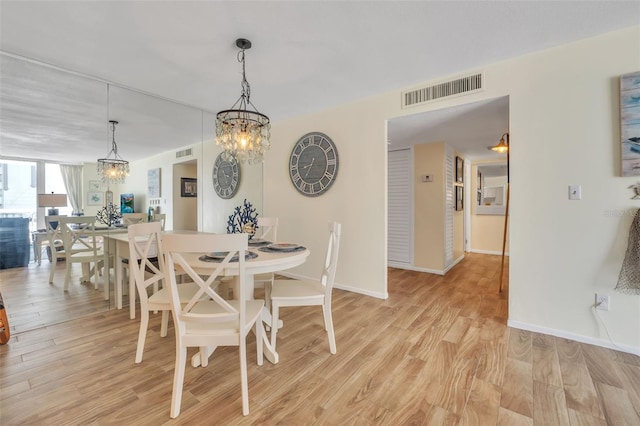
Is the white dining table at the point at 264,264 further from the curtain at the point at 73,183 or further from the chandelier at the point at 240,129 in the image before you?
the curtain at the point at 73,183

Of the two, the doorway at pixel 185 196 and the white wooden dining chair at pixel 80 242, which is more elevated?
the doorway at pixel 185 196

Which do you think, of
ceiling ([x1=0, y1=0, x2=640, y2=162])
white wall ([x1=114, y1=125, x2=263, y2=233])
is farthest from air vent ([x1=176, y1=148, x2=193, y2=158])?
ceiling ([x1=0, y1=0, x2=640, y2=162])

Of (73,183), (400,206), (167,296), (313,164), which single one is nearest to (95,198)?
(73,183)

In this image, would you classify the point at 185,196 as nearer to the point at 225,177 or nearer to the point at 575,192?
the point at 225,177

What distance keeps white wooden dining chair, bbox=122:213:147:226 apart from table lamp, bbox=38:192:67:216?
542 mm

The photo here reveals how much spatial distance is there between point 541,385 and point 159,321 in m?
3.09

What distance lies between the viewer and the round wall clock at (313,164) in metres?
3.68

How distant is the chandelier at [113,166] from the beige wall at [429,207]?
14.2ft

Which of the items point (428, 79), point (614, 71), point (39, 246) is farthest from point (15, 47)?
point (614, 71)

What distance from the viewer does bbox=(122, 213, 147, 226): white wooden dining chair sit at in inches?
126

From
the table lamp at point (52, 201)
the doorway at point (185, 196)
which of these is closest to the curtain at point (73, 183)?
the table lamp at point (52, 201)

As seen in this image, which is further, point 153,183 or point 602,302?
point 153,183

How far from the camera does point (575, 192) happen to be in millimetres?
2209

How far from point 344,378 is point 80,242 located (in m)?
3.06
